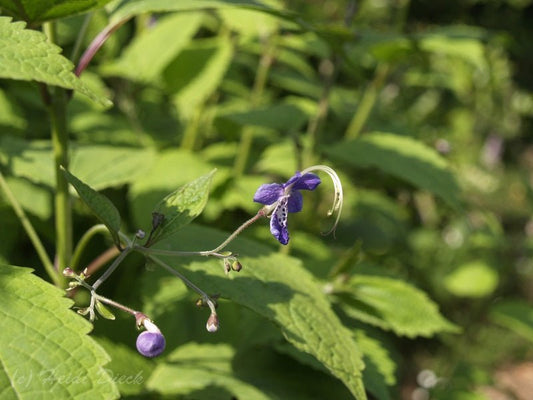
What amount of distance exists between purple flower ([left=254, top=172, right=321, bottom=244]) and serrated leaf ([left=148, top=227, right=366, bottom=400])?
0.17 m

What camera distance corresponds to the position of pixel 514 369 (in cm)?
468

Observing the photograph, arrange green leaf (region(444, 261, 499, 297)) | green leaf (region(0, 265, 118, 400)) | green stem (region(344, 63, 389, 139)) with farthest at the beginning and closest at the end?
green leaf (region(444, 261, 499, 297))
green stem (region(344, 63, 389, 139))
green leaf (region(0, 265, 118, 400))

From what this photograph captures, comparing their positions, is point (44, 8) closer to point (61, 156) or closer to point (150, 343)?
point (61, 156)

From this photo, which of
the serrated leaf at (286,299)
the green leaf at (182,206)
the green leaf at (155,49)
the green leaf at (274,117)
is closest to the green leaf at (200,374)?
the serrated leaf at (286,299)

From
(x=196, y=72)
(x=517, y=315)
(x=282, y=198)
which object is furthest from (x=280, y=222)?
(x=517, y=315)

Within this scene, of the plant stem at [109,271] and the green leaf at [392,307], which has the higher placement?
the plant stem at [109,271]

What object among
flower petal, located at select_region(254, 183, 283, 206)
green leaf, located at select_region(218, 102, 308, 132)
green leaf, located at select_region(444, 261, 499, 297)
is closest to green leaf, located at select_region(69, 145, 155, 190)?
green leaf, located at select_region(218, 102, 308, 132)

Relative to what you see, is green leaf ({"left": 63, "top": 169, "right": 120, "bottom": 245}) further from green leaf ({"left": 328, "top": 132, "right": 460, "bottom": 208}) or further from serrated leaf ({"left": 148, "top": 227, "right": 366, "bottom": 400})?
green leaf ({"left": 328, "top": 132, "right": 460, "bottom": 208})

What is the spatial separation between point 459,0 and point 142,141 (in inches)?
212

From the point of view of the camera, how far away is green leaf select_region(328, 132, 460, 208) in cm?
205

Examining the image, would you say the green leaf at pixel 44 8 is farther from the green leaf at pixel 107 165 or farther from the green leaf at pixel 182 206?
the green leaf at pixel 107 165

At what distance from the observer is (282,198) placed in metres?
1.21

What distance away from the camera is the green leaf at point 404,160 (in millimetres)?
2055

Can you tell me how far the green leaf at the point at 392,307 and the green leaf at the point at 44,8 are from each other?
1.01 metres
